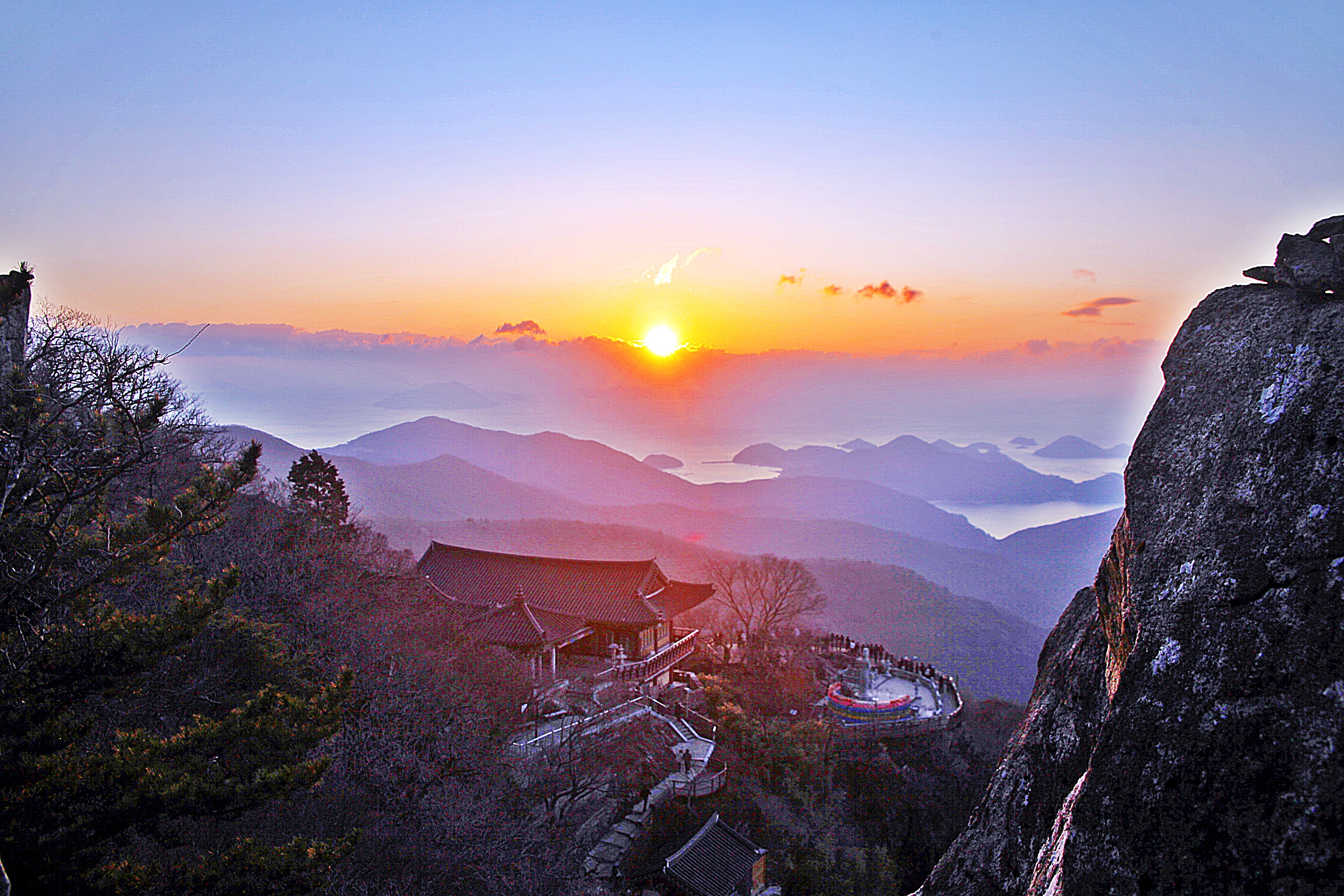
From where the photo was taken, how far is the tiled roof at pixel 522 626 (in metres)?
19.9

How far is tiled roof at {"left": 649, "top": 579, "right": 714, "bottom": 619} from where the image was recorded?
84.7 ft

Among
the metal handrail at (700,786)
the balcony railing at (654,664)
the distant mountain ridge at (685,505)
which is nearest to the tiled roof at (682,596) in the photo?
the balcony railing at (654,664)

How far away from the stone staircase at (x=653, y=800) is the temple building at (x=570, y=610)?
8.69ft

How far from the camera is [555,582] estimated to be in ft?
78.9

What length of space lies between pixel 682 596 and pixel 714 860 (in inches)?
510

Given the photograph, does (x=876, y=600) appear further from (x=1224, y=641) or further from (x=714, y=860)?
(x=1224, y=641)

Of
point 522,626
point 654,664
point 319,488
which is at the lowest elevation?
point 654,664

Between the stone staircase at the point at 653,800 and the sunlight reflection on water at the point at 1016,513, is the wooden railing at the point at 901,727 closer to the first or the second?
the stone staircase at the point at 653,800

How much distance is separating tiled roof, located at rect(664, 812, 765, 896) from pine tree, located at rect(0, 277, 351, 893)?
8.14m

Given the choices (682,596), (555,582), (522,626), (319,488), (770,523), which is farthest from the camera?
(770,523)

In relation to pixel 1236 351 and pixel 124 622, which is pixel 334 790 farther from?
pixel 1236 351

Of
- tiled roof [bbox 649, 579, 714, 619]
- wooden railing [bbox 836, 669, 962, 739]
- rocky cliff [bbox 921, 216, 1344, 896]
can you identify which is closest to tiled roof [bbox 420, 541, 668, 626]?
tiled roof [bbox 649, 579, 714, 619]

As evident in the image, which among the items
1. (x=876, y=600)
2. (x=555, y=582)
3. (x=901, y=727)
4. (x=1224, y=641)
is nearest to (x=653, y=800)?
(x=555, y=582)

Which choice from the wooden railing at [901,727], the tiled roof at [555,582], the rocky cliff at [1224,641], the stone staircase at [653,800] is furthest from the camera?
the tiled roof at [555,582]
